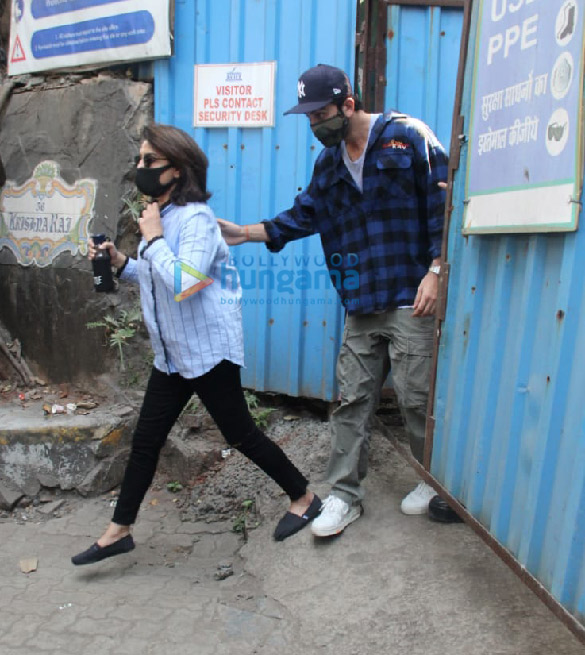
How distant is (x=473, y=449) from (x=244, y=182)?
2308 mm

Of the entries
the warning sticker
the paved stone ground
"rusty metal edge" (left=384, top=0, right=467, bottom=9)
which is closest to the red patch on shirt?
"rusty metal edge" (left=384, top=0, right=467, bottom=9)

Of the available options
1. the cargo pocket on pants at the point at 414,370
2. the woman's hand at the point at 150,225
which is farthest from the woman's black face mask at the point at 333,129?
the cargo pocket on pants at the point at 414,370

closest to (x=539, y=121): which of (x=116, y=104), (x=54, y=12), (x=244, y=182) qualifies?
(x=244, y=182)

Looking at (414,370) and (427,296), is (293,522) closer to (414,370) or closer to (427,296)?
(414,370)

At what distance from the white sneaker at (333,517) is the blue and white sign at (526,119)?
138cm

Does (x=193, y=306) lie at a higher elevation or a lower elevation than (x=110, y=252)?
lower

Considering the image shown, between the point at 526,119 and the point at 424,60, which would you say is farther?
the point at 424,60

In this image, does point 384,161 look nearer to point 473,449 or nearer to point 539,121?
point 539,121

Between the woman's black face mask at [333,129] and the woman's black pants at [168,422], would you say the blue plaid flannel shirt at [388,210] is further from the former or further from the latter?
the woman's black pants at [168,422]

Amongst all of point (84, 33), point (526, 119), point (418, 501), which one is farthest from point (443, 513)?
point (84, 33)

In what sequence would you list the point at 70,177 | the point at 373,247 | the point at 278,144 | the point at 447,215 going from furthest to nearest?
the point at 70,177 < the point at 278,144 < the point at 373,247 < the point at 447,215

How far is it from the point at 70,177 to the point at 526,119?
332cm

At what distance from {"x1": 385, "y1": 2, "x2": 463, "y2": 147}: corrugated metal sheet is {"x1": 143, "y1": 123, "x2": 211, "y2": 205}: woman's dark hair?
1.32 meters

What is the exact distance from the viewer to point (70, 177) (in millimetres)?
4488
